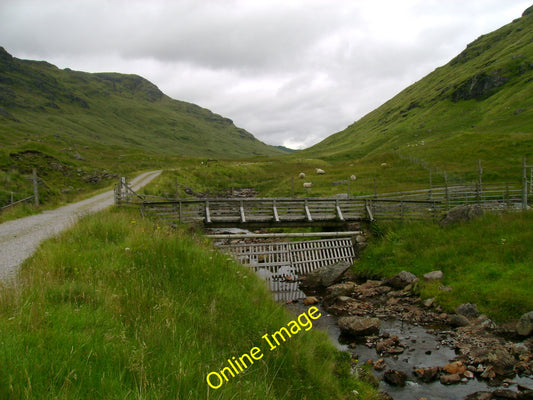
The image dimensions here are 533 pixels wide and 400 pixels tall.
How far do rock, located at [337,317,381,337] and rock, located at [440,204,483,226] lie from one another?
1079 centimetres

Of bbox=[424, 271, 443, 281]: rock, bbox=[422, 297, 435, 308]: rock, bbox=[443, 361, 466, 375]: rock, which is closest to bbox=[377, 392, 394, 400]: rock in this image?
bbox=[443, 361, 466, 375]: rock

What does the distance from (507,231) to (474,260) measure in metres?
2.97

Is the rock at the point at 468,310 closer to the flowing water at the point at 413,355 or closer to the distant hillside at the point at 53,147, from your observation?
the flowing water at the point at 413,355

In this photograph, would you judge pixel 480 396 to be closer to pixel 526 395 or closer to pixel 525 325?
pixel 526 395

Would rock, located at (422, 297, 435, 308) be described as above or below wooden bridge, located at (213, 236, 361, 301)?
below

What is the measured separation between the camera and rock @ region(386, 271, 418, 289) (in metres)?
15.9

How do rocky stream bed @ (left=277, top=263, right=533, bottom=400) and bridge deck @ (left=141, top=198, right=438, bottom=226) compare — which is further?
bridge deck @ (left=141, top=198, right=438, bottom=226)

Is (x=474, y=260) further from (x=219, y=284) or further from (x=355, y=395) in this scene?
(x=219, y=284)

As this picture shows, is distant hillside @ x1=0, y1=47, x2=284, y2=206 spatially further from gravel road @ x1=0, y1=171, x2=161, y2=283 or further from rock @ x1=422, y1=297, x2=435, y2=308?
rock @ x1=422, y1=297, x2=435, y2=308

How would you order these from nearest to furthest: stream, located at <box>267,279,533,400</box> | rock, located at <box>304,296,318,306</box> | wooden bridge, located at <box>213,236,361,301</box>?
stream, located at <box>267,279,533,400</box> → rock, located at <box>304,296,318,306</box> → wooden bridge, located at <box>213,236,361,301</box>

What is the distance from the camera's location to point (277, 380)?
5.34 meters

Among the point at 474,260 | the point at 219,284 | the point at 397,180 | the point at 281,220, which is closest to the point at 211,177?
the point at 397,180

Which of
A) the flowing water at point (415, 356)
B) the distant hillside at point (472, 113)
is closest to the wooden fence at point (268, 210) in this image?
the flowing water at point (415, 356)

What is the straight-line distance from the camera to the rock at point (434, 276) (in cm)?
1523
